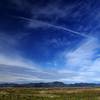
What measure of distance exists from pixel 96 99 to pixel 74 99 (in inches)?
182

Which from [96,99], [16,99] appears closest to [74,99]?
[96,99]

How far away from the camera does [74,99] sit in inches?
1737

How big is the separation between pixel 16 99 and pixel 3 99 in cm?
257

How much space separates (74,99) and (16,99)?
12.4 m

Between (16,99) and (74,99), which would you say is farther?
(74,99)

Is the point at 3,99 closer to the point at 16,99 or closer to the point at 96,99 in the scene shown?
the point at 16,99

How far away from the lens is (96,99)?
142ft

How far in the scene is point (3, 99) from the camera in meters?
41.0

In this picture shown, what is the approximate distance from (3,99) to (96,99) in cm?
1926

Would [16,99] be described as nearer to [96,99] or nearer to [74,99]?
[74,99]

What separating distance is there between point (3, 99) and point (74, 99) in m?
15.0

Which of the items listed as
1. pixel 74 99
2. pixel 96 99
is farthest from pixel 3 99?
pixel 96 99

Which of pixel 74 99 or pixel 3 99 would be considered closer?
pixel 3 99
